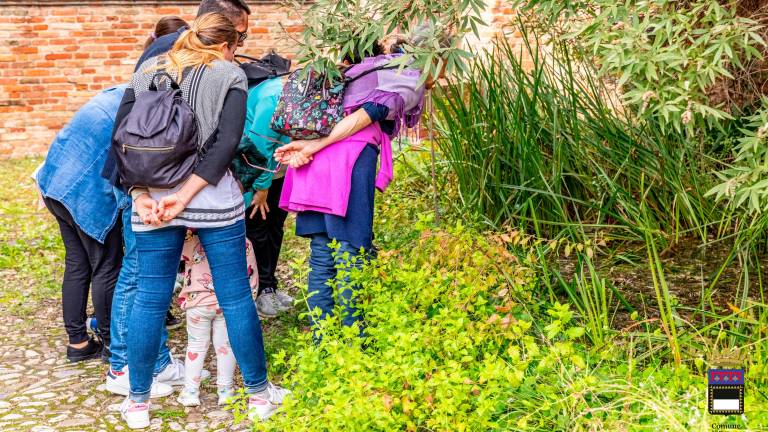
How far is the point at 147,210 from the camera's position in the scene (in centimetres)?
335

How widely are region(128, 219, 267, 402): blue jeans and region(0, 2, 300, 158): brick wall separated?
7.36 metres

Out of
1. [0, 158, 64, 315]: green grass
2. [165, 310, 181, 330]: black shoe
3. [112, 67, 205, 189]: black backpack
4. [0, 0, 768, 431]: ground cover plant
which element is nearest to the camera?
[0, 0, 768, 431]: ground cover plant

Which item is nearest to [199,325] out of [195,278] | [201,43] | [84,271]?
[195,278]

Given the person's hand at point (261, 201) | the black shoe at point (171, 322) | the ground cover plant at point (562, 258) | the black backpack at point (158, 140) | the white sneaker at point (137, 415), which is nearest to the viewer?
the ground cover plant at point (562, 258)

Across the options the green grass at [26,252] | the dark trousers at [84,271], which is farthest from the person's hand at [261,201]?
the green grass at [26,252]

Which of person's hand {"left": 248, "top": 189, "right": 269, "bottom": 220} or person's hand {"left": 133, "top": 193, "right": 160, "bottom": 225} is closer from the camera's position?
person's hand {"left": 133, "top": 193, "right": 160, "bottom": 225}

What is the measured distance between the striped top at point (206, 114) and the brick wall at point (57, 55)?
7.26m

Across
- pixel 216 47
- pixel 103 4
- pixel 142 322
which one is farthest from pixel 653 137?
pixel 103 4

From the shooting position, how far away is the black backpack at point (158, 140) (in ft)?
10.7

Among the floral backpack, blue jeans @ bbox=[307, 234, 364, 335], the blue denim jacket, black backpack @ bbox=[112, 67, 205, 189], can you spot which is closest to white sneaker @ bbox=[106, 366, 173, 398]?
the blue denim jacket

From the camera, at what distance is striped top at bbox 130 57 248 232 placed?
3.36 m

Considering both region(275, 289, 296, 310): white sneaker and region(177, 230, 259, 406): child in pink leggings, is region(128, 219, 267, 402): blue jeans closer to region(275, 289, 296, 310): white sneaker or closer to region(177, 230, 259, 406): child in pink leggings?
region(177, 230, 259, 406): child in pink leggings

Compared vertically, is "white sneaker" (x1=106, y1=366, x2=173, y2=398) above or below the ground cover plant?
below

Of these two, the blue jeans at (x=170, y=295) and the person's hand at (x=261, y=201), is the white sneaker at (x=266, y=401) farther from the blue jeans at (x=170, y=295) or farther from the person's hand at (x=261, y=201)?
the person's hand at (x=261, y=201)
